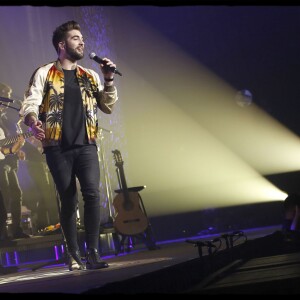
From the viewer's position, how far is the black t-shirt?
3.17 metres

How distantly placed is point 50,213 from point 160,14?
2.87 m

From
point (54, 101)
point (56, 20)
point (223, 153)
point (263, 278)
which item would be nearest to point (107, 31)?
point (56, 20)

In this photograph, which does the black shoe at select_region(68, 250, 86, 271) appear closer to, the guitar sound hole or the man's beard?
the man's beard

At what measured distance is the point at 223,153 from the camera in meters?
7.86

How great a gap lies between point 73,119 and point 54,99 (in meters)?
0.14

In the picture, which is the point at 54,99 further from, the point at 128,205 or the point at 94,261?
the point at 128,205

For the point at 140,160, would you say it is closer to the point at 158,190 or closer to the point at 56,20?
the point at 158,190

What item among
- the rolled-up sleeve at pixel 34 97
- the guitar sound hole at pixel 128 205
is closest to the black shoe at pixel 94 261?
Answer: the rolled-up sleeve at pixel 34 97

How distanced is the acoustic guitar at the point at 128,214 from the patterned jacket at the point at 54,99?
2310 mm

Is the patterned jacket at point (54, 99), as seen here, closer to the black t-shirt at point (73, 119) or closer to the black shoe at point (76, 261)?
the black t-shirt at point (73, 119)

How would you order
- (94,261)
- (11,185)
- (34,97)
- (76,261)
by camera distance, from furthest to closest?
(11,185)
(76,261)
(94,261)
(34,97)

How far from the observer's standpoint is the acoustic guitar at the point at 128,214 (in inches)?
214

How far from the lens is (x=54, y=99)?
10.5ft

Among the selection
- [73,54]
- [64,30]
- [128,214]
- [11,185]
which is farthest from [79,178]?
[128,214]
